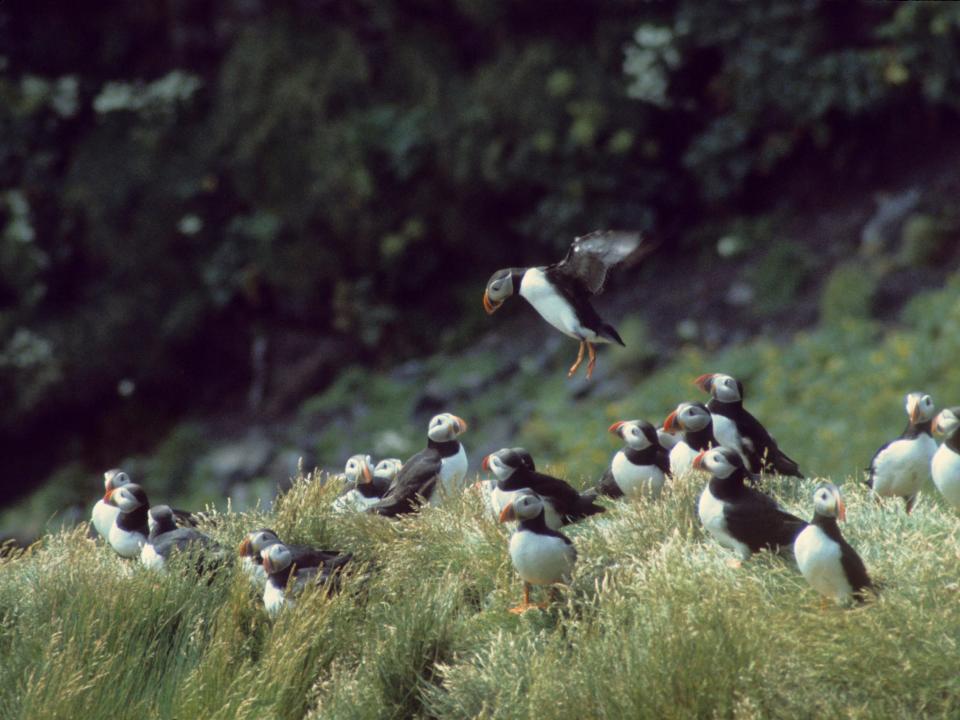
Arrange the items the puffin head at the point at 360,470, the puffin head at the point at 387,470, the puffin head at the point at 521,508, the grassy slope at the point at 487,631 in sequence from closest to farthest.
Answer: the grassy slope at the point at 487,631 < the puffin head at the point at 521,508 < the puffin head at the point at 360,470 < the puffin head at the point at 387,470

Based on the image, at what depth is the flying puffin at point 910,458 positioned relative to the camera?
14.8 ft

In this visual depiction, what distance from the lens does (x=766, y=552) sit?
4168 mm

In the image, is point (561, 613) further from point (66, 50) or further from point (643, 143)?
point (66, 50)

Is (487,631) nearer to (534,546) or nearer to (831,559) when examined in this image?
(534,546)

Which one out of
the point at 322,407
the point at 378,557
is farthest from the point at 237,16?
the point at 378,557

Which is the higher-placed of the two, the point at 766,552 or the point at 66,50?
→ the point at 66,50

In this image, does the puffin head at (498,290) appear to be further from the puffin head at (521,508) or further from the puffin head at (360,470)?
the puffin head at (360,470)

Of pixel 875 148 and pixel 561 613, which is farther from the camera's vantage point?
pixel 875 148

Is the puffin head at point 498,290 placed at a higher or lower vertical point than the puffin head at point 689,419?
lower

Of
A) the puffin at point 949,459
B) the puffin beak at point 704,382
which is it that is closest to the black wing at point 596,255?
the puffin beak at point 704,382

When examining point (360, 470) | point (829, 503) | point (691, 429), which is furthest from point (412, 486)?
point (829, 503)

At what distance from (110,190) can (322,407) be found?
8.26ft

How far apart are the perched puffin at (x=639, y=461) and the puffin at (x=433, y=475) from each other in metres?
0.60

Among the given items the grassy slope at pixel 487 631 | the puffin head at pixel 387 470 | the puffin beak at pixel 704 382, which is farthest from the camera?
the puffin head at pixel 387 470
